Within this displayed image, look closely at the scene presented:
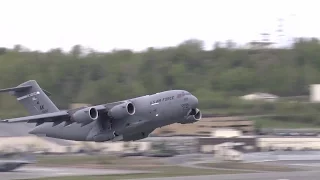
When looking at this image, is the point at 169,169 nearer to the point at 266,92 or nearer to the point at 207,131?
the point at 207,131

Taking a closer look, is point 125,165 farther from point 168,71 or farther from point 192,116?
point 168,71

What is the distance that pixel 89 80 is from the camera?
10619cm

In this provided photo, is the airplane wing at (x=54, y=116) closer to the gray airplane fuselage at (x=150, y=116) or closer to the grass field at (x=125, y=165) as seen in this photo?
the gray airplane fuselage at (x=150, y=116)

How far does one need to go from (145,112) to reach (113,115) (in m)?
1.98

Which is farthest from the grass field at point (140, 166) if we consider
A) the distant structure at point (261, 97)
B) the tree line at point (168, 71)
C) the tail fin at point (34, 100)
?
the distant structure at point (261, 97)

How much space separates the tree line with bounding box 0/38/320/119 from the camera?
333 feet

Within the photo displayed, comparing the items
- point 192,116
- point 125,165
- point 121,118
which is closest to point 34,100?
point 121,118

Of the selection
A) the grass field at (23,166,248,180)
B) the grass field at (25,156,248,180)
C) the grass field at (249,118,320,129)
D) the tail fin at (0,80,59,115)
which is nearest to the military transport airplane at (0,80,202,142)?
the tail fin at (0,80,59,115)

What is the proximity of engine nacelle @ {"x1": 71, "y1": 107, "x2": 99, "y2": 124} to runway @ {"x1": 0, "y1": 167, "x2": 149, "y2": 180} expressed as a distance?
2.81 m

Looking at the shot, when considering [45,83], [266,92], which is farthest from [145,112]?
[266,92]

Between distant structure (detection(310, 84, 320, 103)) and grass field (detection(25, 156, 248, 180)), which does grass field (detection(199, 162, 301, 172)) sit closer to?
grass field (detection(25, 156, 248, 180))

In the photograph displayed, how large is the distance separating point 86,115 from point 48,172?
166 inches

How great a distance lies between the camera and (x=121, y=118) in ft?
138

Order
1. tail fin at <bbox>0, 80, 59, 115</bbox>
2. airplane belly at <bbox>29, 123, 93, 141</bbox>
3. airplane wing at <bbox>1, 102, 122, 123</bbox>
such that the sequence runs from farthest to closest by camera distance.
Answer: tail fin at <bbox>0, 80, 59, 115</bbox>, airplane belly at <bbox>29, 123, 93, 141</bbox>, airplane wing at <bbox>1, 102, 122, 123</bbox>
